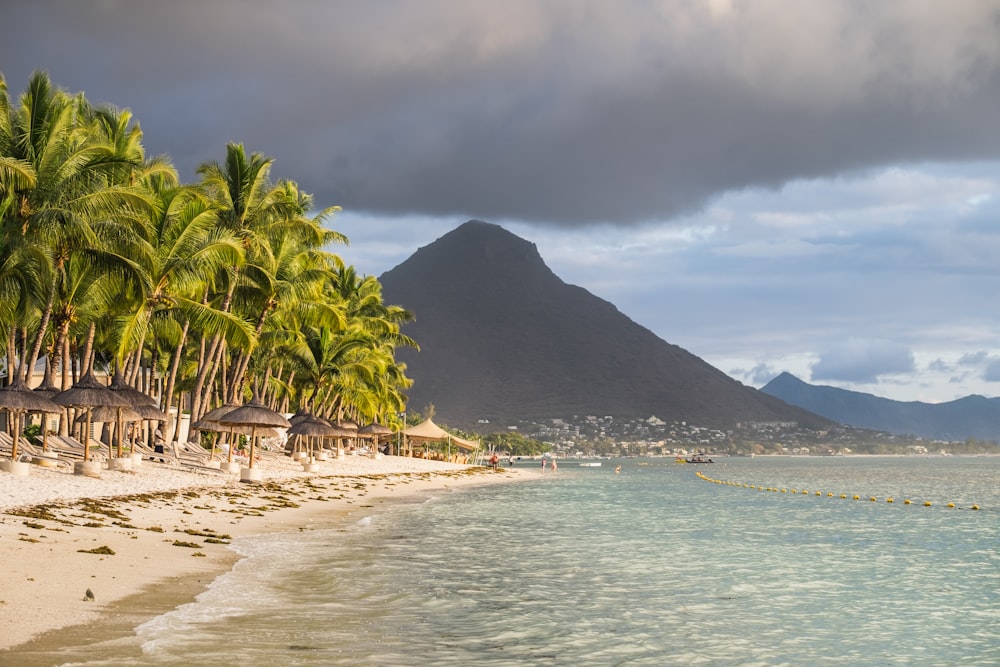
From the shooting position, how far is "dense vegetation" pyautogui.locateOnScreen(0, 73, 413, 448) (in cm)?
2830

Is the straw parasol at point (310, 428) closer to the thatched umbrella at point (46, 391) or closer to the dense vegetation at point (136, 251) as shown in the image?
the dense vegetation at point (136, 251)

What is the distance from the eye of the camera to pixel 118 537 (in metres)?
16.9

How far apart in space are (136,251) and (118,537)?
15260 mm

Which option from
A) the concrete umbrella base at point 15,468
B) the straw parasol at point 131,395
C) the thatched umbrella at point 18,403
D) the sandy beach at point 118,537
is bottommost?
the sandy beach at point 118,537

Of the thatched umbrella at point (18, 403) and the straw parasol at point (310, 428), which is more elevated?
the thatched umbrella at point (18, 403)

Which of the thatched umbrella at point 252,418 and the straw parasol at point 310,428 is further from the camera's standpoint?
the straw parasol at point 310,428

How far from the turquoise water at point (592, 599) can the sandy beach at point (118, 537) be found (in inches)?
27.0

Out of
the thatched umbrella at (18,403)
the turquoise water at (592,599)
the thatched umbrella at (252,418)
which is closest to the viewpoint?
the turquoise water at (592,599)

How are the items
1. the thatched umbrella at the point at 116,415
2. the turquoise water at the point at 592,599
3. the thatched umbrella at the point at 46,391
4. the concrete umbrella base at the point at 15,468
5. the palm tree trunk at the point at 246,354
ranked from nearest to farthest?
the turquoise water at the point at 592,599
the concrete umbrella base at the point at 15,468
the thatched umbrella at the point at 46,391
the thatched umbrella at the point at 116,415
the palm tree trunk at the point at 246,354

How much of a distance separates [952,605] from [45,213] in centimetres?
2431

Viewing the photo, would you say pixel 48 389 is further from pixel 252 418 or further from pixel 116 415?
pixel 252 418

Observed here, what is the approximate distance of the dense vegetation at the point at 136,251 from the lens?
2830cm

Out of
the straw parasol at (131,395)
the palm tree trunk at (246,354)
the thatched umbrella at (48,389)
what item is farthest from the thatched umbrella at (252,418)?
the palm tree trunk at (246,354)

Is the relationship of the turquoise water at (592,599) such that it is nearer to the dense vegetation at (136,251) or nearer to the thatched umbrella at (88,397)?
the thatched umbrella at (88,397)
